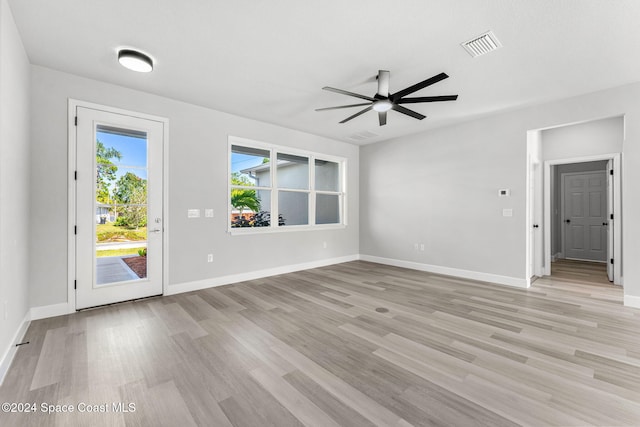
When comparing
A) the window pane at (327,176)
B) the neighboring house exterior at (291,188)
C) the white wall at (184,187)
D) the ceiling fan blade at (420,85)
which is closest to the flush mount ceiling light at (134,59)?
the white wall at (184,187)

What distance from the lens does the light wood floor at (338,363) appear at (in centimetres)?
169

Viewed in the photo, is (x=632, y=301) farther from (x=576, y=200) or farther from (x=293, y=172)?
(x=293, y=172)

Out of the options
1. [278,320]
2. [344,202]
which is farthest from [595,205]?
[278,320]

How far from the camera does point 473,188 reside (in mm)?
5066

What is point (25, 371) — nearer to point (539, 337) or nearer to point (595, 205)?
point (539, 337)

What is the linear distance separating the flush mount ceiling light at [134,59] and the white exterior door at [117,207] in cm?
100

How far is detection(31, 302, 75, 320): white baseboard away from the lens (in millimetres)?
3113

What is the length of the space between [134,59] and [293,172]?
3.36 meters

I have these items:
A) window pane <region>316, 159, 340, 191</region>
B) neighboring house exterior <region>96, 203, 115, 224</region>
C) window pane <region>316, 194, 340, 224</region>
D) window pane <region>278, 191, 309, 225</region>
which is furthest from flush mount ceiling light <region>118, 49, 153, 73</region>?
window pane <region>316, 194, 340, 224</region>

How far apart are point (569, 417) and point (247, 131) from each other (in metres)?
5.02

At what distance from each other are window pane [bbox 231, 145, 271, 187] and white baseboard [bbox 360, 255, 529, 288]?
3.18 metres

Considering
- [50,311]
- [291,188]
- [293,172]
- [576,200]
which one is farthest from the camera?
[576,200]

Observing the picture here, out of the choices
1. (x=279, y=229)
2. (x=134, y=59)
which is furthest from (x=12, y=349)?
(x=279, y=229)

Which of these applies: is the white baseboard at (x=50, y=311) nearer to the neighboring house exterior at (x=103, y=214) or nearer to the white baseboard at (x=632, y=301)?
the neighboring house exterior at (x=103, y=214)
